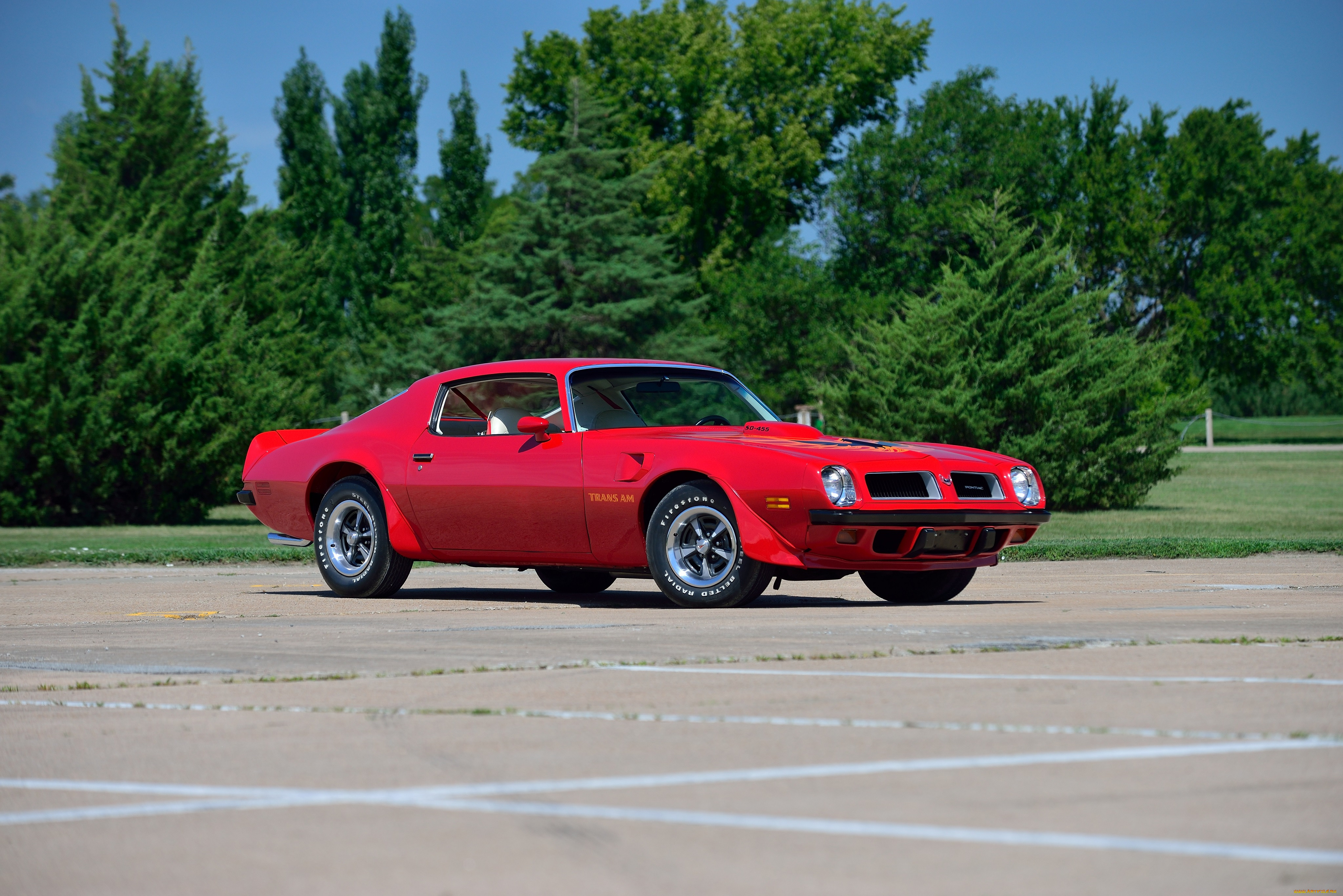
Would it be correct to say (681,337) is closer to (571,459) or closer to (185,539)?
(185,539)

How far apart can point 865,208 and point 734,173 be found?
6.17 metres

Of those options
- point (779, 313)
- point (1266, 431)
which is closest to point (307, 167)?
point (779, 313)

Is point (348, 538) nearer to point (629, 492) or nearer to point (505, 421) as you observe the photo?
point (505, 421)

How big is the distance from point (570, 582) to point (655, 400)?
1.97m

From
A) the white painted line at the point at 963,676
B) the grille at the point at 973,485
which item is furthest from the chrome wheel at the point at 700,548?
the white painted line at the point at 963,676

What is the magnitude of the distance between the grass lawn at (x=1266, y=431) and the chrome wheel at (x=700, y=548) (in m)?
47.7

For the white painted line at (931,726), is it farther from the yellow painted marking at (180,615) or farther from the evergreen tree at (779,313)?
the evergreen tree at (779,313)

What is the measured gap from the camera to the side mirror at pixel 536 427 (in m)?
10.3

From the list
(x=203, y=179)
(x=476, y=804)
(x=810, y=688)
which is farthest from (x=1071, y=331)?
(x=203, y=179)

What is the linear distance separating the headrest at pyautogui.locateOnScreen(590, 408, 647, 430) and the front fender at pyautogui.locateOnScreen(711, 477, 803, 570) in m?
1.31

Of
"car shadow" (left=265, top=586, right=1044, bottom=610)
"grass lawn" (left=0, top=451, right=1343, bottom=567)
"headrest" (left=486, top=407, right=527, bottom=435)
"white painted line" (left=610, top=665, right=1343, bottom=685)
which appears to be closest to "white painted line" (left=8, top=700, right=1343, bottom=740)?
"white painted line" (left=610, top=665, right=1343, bottom=685)

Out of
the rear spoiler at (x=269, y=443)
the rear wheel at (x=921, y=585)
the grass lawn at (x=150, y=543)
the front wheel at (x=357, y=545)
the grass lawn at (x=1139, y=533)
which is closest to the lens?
the rear wheel at (x=921, y=585)

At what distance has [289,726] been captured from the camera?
5.40 metres

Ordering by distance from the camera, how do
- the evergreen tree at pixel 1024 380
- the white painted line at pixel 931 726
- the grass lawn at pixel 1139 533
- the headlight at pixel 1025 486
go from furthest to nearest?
the evergreen tree at pixel 1024 380 < the grass lawn at pixel 1139 533 < the headlight at pixel 1025 486 < the white painted line at pixel 931 726
